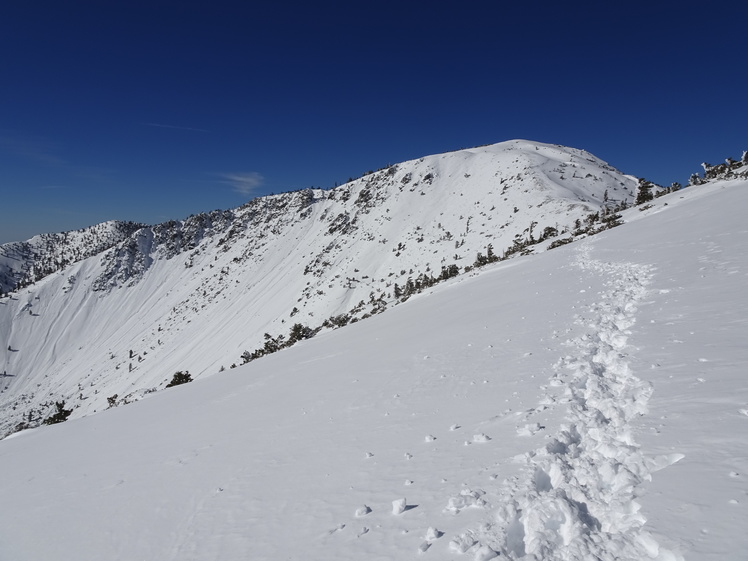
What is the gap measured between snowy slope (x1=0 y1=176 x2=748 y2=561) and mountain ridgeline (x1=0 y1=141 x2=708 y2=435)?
77.4 feet

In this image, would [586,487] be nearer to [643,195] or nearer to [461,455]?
[461,455]

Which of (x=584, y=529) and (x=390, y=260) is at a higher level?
(x=390, y=260)

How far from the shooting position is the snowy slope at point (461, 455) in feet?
12.3

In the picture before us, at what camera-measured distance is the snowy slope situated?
3.74 metres

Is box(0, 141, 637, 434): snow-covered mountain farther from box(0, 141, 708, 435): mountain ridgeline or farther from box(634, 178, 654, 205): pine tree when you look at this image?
box(634, 178, 654, 205): pine tree

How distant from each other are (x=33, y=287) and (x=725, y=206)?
192m

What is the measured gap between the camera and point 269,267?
95188 mm

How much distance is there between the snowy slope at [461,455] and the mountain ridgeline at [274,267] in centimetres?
2360

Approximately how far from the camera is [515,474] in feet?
14.9

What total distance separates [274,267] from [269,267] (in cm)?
210

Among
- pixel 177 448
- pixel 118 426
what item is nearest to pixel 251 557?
pixel 177 448

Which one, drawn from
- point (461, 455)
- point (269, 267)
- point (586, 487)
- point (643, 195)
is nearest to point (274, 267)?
point (269, 267)

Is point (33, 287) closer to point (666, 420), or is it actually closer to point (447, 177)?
point (447, 177)

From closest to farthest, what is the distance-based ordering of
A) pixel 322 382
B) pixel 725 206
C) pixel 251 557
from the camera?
pixel 251 557 → pixel 322 382 → pixel 725 206
